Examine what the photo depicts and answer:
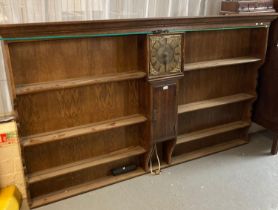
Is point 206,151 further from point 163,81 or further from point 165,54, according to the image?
point 165,54

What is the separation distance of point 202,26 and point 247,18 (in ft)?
1.53

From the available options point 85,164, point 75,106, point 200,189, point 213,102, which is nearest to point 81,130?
point 75,106

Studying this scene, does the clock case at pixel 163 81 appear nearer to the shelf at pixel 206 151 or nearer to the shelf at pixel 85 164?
the shelf at pixel 85 164

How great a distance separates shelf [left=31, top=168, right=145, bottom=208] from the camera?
2.15 metres

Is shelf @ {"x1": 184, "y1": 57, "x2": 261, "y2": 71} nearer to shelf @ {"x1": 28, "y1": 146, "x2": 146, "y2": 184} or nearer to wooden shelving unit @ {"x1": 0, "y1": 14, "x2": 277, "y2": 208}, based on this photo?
wooden shelving unit @ {"x1": 0, "y1": 14, "x2": 277, "y2": 208}

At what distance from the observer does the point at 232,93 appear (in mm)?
2826

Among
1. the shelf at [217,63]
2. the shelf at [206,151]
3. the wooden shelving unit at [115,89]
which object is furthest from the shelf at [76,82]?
the shelf at [206,151]

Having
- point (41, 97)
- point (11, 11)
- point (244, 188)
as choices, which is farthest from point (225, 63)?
point (11, 11)

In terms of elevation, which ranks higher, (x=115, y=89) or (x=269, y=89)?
(x=115, y=89)

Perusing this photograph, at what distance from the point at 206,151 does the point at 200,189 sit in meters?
0.57

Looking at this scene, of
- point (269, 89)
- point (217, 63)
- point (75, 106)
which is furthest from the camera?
point (269, 89)

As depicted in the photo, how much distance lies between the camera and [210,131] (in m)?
2.77

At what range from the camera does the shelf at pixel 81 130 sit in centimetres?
200

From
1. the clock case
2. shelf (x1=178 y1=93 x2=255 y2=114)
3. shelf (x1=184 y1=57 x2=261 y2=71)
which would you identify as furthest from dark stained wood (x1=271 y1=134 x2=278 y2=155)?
the clock case
